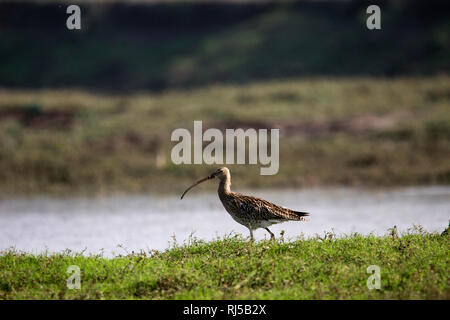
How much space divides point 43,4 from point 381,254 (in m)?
52.5

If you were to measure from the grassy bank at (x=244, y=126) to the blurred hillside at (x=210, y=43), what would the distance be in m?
6.59

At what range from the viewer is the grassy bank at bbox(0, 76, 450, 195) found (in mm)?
22859

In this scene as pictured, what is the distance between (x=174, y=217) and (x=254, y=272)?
8658 mm

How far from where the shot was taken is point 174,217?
57.4 feet

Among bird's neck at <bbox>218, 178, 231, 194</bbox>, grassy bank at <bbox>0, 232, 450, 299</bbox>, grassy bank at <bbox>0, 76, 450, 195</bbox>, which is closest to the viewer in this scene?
grassy bank at <bbox>0, 232, 450, 299</bbox>

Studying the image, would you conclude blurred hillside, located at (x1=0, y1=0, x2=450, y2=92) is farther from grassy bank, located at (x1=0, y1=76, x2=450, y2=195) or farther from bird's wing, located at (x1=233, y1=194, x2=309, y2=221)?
bird's wing, located at (x1=233, y1=194, x2=309, y2=221)

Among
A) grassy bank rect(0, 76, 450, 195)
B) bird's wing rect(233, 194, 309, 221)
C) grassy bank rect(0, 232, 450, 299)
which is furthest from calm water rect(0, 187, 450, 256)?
grassy bank rect(0, 232, 450, 299)

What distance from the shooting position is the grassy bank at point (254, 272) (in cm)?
859

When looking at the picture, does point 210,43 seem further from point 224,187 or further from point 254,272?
point 254,272

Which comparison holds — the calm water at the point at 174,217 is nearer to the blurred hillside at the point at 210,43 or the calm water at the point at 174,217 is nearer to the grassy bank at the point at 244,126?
the grassy bank at the point at 244,126

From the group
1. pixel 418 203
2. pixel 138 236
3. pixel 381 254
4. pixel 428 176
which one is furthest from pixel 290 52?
pixel 381 254

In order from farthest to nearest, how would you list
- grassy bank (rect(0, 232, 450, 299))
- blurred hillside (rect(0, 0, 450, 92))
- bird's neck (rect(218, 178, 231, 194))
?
blurred hillside (rect(0, 0, 450, 92)), bird's neck (rect(218, 178, 231, 194)), grassy bank (rect(0, 232, 450, 299))

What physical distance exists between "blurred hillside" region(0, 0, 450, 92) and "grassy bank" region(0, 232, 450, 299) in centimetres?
3014

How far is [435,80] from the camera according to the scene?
111 feet
